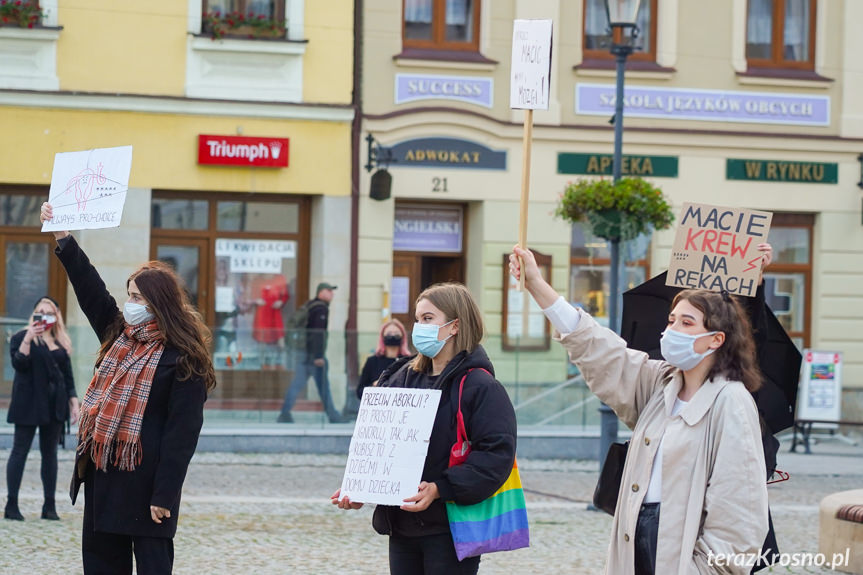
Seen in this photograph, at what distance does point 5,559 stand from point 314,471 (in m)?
5.89

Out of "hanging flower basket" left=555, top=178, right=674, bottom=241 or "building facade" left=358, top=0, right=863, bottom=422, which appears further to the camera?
"building facade" left=358, top=0, right=863, bottom=422

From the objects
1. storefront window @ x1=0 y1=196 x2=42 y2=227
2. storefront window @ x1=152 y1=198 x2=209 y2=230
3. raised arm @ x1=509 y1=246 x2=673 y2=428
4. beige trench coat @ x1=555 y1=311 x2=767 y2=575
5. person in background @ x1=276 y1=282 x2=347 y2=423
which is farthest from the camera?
storefront window @ x1=152 y1=198 x2=209 y2=230

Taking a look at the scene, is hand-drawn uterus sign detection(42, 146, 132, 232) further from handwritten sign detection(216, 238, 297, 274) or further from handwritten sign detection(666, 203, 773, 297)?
handwritten sign detection(216, 238, 297, 274)

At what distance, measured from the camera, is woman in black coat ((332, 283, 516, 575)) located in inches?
197

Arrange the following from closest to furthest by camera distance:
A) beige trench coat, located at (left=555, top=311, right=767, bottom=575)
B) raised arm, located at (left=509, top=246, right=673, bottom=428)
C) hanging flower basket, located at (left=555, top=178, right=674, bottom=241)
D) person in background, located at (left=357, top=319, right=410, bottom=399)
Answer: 1. beige trench coat, located at (left=555, top=311, right=767, bottom=575)
2. raised arm, located at (left=509, top=246, right=673, bottom=428)
3. person in background, located at (left=357, top=319, right=410, bottom=399)
4. hanging flower basket, located at (left=555, top=178, right=674, bottom=241)

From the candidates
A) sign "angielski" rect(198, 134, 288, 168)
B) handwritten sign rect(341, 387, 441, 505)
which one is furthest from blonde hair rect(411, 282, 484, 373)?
sign "angielski" rect(198, 134, 288, 168)

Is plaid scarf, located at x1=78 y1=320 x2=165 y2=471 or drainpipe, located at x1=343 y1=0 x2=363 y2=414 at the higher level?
drainpipe, located at x1=343 y1=0 x2=363 y2=414

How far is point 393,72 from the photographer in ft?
A: 63.6

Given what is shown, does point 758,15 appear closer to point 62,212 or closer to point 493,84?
point 493,84

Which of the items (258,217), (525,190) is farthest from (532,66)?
(258,217)

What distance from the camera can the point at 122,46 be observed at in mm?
18500

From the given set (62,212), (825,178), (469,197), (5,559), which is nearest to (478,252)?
(469,197)

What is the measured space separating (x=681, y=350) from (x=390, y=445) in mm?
1178

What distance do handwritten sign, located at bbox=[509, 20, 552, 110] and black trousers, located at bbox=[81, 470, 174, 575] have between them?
92.8 inches
